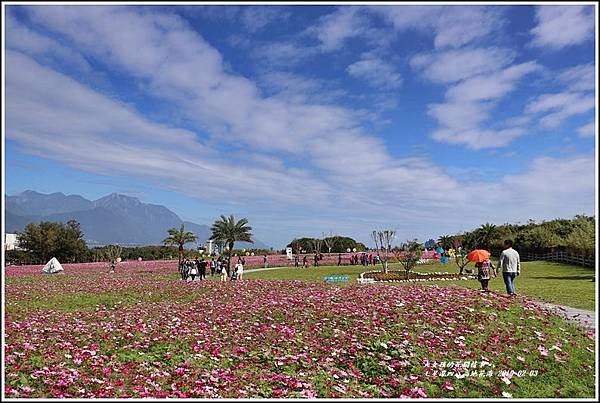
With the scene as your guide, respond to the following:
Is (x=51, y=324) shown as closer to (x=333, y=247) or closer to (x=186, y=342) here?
(x=186, y=342)

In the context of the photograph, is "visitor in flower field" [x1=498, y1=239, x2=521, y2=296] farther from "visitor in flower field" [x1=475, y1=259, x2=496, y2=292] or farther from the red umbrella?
the red umbrella

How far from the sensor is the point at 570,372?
28.4ft

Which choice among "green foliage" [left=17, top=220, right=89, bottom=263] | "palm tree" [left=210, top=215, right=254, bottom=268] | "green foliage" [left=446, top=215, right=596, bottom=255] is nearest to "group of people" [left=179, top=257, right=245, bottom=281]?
"palm tree" [left=210, top=215, right=254, bottom=268]

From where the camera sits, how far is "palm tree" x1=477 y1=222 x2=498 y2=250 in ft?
216

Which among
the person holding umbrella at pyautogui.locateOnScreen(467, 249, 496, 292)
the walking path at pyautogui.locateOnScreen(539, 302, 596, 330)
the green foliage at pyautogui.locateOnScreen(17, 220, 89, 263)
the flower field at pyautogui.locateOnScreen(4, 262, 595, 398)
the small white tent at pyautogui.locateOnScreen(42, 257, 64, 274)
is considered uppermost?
the green foliage at pyautogui.locateOnScreen(17, 220, 89, 263)

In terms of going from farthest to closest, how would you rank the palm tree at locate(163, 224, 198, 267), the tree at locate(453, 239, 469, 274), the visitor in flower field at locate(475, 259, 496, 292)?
the palm tree at locate(163, 224, 198, 267), the tree at locate(453, 239, 469, 274), the visitor in flower field at locate(475, 259, 496, 292)

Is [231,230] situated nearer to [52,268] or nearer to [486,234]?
[52,268]

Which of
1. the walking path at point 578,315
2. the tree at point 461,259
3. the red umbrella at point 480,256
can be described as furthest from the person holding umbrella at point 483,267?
the tree at point 461,259

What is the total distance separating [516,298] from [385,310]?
172 inches

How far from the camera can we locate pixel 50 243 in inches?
2621

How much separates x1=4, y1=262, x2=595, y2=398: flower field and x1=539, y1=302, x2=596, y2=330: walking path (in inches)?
31.8

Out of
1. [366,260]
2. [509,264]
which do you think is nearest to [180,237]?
[366,260]

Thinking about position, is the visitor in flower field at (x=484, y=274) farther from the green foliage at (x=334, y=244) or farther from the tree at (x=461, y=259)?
the green foliage at (x=334, y=244)

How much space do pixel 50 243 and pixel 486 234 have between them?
63089 mm
